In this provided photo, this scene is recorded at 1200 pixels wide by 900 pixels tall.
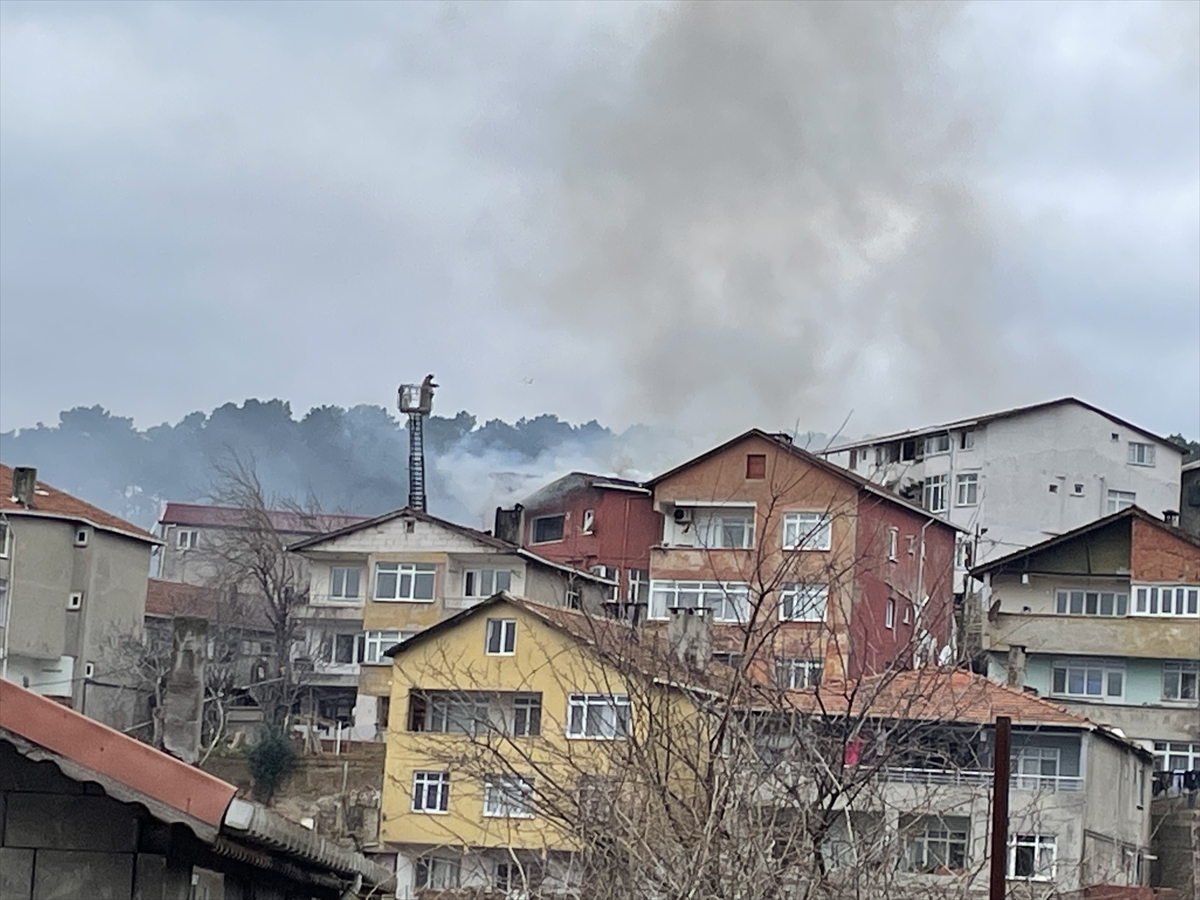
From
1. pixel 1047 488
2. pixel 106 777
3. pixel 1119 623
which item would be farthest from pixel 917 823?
pixel 1047 488

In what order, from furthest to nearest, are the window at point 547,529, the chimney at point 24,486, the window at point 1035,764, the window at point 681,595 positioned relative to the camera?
the window at point 547,529 < the chimney at point 24,486 < the window at point 681,595 < the window at point 1035,764

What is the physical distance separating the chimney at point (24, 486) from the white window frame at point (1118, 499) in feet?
119

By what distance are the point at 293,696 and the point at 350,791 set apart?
40.7 ft

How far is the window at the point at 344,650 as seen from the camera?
209ft

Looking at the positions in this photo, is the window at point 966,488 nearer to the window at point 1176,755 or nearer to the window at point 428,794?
the window at point 1176,755

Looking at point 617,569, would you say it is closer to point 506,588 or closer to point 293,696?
point 506,588

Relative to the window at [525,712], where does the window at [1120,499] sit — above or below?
above

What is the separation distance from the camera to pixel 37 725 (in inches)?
365

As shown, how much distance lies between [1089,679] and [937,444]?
738 inches

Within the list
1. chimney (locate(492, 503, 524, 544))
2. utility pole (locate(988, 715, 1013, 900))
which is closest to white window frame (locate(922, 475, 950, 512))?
chimney (locate(492, 503, 524, 544))

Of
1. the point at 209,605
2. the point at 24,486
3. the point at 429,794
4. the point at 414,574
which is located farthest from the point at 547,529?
the point at 429,794

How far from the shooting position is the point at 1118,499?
69.1 metres

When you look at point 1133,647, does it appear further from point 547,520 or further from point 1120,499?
point 547,520

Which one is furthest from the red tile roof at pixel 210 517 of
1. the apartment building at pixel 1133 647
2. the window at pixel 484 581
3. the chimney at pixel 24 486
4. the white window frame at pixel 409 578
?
the apartment building at pixel 1133 647
